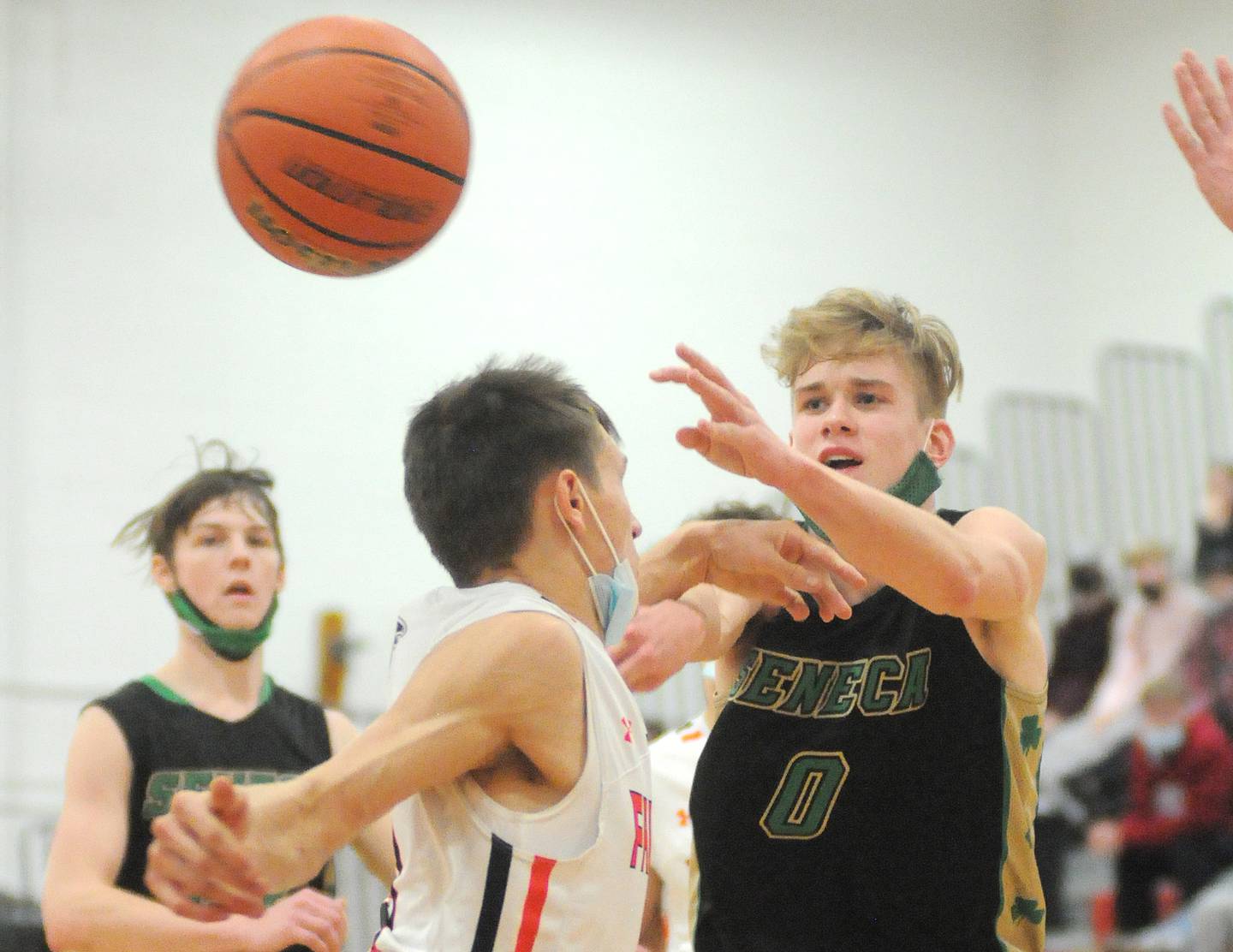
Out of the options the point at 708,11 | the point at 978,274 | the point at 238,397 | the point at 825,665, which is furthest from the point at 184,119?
the point at 825,665

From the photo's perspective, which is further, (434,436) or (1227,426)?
(1227,426)

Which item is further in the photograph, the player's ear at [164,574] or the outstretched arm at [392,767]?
the player's ear at [164,574]

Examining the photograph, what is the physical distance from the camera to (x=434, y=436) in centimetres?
229

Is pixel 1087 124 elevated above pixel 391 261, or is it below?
above

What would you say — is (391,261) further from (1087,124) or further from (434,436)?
(1087,124)

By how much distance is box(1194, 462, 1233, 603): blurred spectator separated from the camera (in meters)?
7.35

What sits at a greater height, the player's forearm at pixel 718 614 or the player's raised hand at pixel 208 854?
the player's forearm at pixel 718 614

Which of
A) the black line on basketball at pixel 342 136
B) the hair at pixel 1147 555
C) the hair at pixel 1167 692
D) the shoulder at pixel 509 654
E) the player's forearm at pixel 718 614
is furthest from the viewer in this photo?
the hair at pixel 1147 555

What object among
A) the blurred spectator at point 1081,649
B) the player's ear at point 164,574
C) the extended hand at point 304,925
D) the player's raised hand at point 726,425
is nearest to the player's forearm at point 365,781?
the player's raised hand at point 726,425

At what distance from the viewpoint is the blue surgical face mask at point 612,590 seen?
235 cm

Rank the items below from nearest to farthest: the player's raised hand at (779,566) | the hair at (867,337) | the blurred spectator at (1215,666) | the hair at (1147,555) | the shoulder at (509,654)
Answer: the shoulder at (509,654) < the player's raised hand at (779,566) < the hair at (867,337) < the blurred spectator at (1215,666) < the hair at (1147,555)

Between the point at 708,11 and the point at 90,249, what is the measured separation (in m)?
4.50

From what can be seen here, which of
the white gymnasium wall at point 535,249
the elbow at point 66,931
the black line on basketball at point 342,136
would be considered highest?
the white gymnasium wall at point 535,249

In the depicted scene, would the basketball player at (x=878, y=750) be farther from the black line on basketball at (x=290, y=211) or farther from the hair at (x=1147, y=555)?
the hair at (x=1147, y=555)
